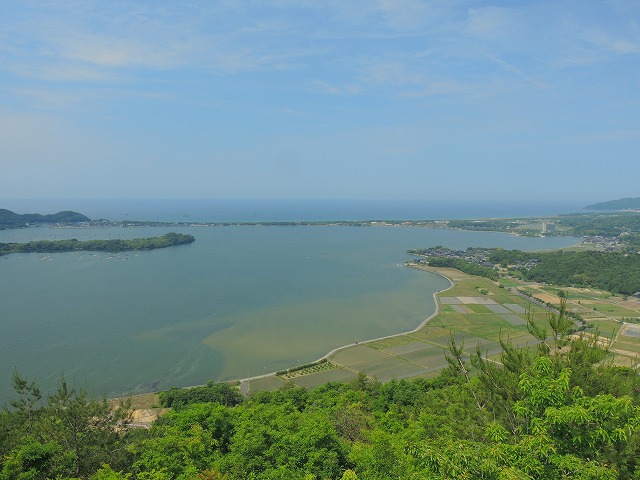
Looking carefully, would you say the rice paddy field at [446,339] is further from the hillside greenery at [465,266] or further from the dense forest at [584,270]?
the hillside greenery at [465,266]

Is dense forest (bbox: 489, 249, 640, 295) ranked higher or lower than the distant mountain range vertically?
lower

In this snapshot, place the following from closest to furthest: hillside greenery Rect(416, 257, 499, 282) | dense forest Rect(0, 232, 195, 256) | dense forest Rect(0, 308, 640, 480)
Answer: dense forest Rect(0, 308, 640, 480) < hillside greenery Rect(416, 257, 499, 282) < dense forest Rect(0, 232, 195, 256)

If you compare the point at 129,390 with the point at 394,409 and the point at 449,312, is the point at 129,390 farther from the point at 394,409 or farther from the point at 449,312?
the point at 449,312

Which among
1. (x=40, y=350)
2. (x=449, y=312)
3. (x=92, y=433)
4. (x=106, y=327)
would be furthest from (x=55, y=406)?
(x=449, y=312)

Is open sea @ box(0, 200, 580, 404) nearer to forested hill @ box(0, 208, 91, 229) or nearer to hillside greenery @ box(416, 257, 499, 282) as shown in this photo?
hillside greenery @ box(416, 257, 499, 282)

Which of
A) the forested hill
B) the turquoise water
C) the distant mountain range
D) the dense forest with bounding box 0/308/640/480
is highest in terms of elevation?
the distant mountain range

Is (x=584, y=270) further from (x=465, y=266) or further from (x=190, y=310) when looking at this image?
(x=190, y=310)

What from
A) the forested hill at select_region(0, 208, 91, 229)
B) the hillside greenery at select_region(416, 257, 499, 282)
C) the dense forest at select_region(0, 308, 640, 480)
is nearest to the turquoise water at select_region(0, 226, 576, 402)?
the hillside greenery at select_region(416, 257, 499, 282)
